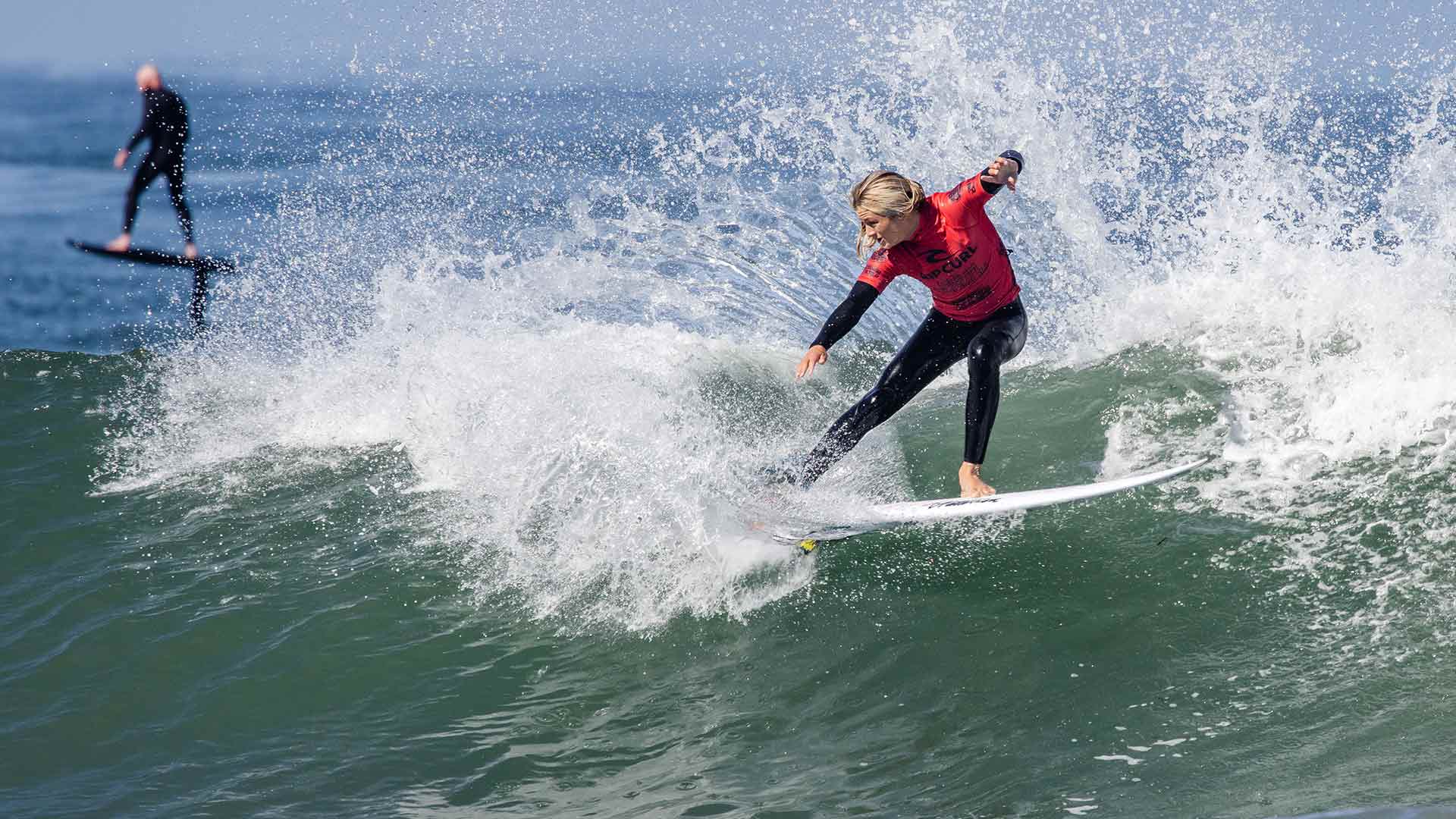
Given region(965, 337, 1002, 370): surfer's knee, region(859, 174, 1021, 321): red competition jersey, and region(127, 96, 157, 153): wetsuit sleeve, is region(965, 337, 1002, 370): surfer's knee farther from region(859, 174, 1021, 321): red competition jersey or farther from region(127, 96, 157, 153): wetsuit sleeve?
region(127, 96, 157, 153): wetsuit sleeve

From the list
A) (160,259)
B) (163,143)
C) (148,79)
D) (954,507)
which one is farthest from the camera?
(160,259)

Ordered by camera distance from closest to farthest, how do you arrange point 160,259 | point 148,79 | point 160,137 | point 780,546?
point 780,546 < point 148,79 < point 160,137 < point 160,259

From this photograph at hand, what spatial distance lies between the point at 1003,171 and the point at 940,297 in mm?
685

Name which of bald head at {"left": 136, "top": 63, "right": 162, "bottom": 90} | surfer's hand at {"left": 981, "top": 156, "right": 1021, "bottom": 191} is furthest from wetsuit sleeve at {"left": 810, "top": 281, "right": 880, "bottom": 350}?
bald head at {"left": 136, "top": 63, "right": 162, "bottom": 90}

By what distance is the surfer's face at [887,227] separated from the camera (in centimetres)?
505

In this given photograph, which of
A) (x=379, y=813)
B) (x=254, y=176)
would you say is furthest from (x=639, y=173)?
(x=379, y=813)

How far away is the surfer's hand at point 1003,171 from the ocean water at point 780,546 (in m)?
1.72

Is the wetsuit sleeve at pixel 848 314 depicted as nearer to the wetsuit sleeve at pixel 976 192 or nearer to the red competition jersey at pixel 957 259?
the red competition jersey at pixel 957 259

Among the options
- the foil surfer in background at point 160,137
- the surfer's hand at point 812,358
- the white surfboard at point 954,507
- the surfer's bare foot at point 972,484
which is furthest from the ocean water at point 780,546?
the foil surfer in background at point 160,137

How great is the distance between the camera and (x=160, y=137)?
35.5 feet

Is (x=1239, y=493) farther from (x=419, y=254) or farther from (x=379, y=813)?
(x=419, y=254)

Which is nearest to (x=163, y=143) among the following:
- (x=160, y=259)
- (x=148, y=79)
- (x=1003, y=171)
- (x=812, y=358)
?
(x=148, y=79)

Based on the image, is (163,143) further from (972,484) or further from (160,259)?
(972,484)

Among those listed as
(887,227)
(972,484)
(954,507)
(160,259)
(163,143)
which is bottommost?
(954,507)
